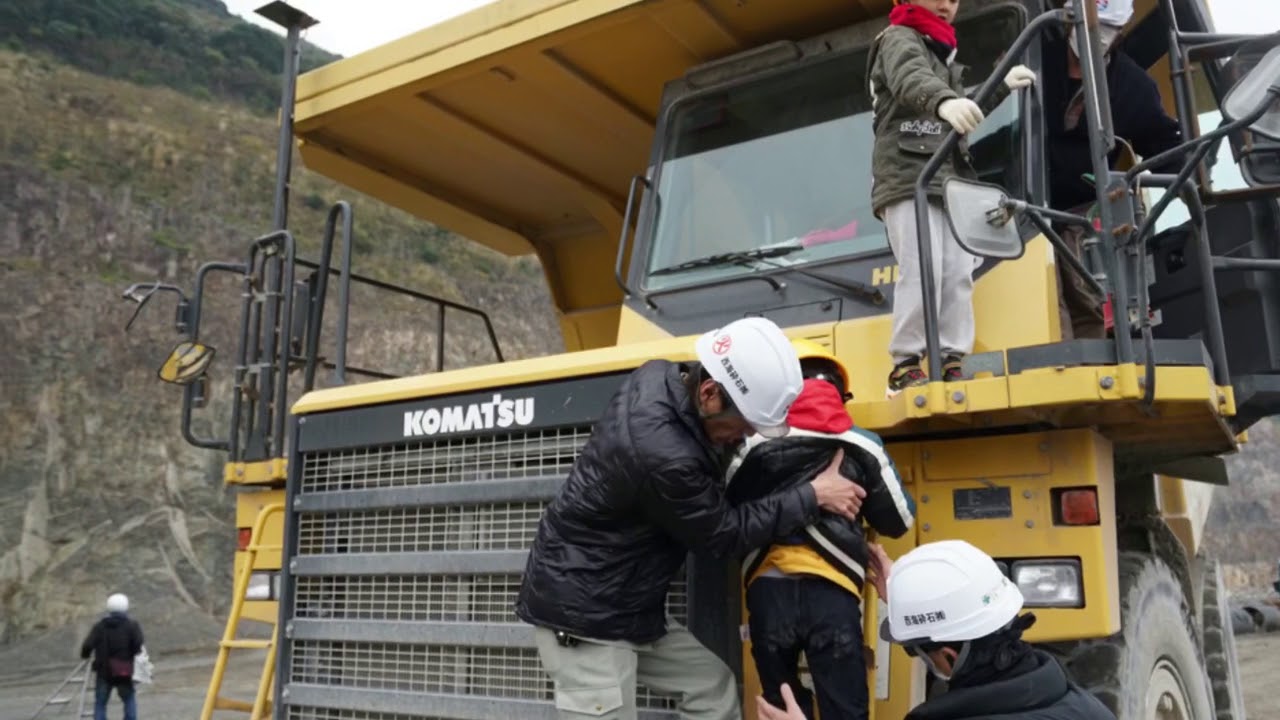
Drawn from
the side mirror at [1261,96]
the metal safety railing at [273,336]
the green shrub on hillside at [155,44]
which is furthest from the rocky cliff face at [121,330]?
the side mirror at [1261,96]

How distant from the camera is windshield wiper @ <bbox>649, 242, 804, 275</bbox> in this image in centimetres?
414

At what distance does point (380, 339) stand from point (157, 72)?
11660mm

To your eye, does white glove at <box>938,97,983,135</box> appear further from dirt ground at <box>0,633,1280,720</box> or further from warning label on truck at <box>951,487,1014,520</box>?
dirt ground at <box>0,633,1280,720</box>

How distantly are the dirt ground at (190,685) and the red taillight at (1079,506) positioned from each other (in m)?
8.16

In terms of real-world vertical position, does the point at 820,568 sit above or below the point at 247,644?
above

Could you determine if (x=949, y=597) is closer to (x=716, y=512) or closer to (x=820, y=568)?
(x=820, y=568)

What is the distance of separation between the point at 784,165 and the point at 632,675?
Result: 210 cm

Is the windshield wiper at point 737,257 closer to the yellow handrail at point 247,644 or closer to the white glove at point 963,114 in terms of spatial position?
the white glove at point 963,114

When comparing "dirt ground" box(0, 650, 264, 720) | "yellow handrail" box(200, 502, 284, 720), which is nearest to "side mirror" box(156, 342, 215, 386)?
"yellow handrail" box(200, 502, 284, 720)

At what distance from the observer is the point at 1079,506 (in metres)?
3.16

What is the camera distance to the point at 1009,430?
130 inches

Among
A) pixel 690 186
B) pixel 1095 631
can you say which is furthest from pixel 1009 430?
pixel 690 186

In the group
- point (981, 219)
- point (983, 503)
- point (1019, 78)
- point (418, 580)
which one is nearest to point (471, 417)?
point (418, 580)

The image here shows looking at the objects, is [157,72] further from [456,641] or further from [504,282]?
[456,641]
